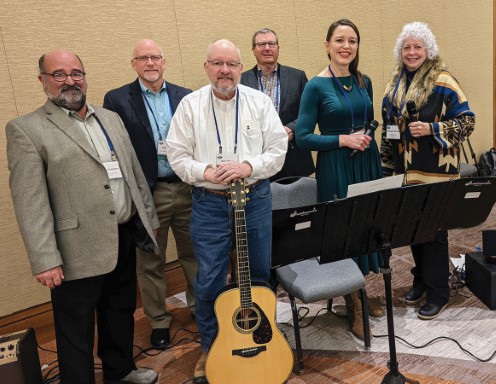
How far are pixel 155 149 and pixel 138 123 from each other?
182mm

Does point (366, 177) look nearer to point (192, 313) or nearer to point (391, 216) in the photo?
point (391, 216)

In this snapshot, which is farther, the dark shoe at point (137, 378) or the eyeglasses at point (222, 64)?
the dark shoe at point (137, 378)

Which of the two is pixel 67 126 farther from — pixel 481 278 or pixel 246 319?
pixel 481 278

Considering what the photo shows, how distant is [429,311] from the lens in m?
2.90

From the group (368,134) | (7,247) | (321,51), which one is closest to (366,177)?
(368,134)

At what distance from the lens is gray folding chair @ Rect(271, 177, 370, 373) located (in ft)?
7.93

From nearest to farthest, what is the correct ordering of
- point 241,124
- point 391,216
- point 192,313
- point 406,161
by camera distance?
point 391,216
point 241,124
point 406,161
point 192,313

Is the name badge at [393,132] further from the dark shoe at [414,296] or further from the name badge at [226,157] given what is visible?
the name badge at [226,157]

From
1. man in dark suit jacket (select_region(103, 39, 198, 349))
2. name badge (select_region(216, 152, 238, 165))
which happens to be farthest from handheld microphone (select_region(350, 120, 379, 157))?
man in dark suit jacket (select_region(103, 39, 198, 349))

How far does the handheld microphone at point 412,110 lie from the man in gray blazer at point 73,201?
1.67 m

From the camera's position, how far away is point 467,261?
3178 millimetres

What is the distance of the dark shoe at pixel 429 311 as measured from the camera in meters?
2.88

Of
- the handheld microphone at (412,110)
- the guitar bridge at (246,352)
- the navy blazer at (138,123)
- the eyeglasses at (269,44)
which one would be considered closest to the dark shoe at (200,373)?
the guitar bridge at (246,352)

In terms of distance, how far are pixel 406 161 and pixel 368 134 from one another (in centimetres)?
45
